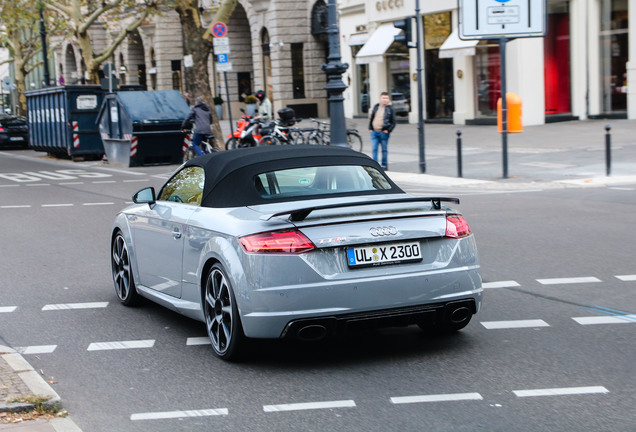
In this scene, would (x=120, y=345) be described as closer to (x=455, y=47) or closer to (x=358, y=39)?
(x=455, y=47)

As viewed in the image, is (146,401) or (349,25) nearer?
(146,401)

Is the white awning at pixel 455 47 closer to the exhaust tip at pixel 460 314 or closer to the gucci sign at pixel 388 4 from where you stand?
the gucci sign at pixel 388 4

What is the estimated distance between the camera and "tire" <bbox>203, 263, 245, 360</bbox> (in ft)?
20.0

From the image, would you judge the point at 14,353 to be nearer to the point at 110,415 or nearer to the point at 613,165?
the point at 110,415

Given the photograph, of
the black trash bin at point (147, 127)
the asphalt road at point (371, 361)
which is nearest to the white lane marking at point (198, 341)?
the asphalt road at point (371, 361)

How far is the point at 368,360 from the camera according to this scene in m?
6.22

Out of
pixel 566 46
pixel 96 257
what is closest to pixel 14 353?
pixel 96 257

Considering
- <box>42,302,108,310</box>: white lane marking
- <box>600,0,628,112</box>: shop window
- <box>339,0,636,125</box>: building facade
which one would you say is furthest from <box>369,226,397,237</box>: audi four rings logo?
<box>600,0,628,112</box>: shop window

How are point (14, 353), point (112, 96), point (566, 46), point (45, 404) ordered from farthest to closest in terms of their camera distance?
point (566, 46) < point (112, 96) < point (14, 353) < point (45, 404)

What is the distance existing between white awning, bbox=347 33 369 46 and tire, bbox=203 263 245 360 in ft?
114

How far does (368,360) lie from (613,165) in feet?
48.2

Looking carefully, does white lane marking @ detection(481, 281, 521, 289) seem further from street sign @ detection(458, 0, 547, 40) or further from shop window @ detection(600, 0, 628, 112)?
shop window @ detection(600, 0, 628, 112)

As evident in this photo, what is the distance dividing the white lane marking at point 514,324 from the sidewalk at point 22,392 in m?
3.13

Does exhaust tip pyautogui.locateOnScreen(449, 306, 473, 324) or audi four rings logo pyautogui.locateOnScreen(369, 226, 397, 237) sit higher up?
audi four rings logo pyautogui.locateOnScreen(369, 226, 397, 237)
